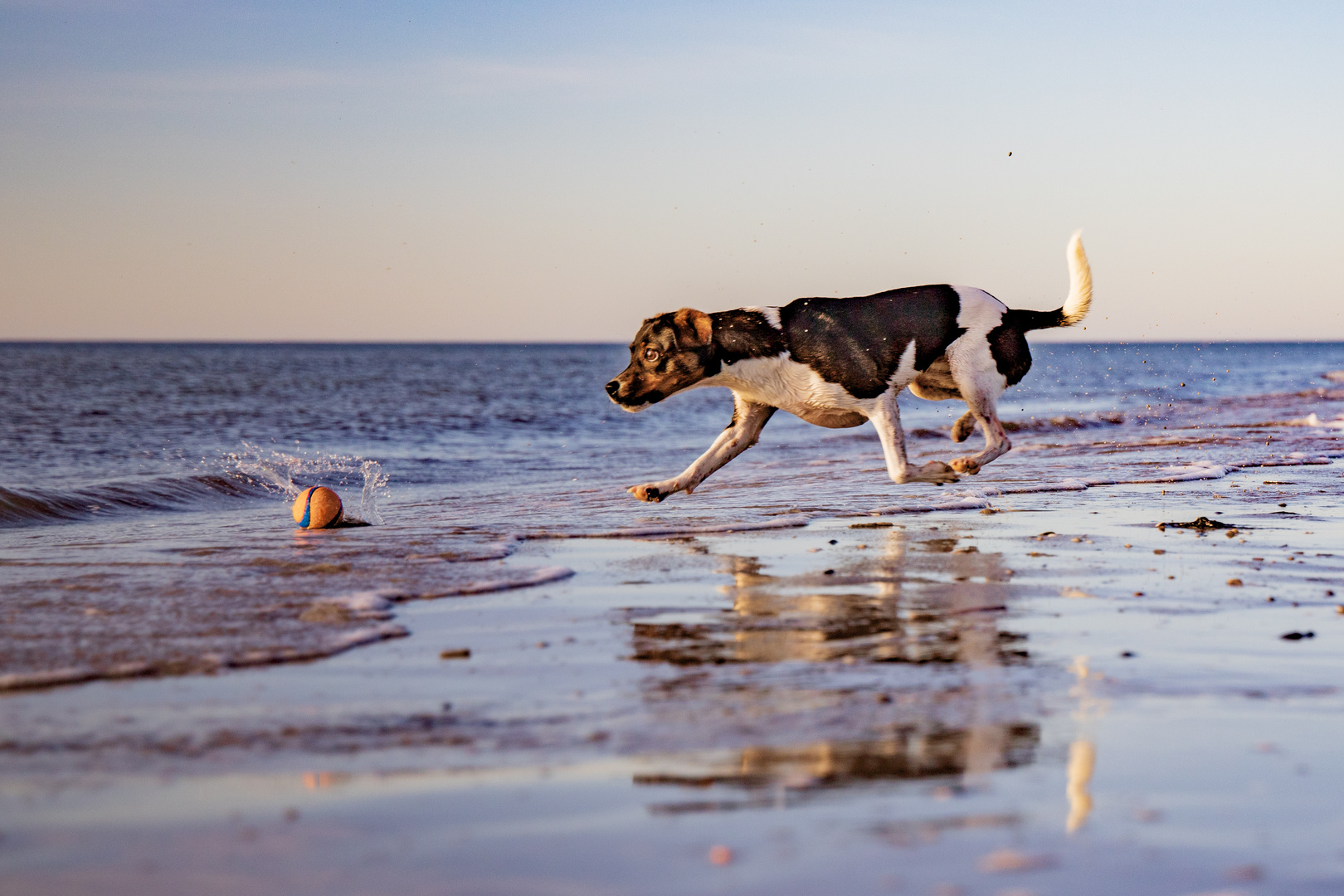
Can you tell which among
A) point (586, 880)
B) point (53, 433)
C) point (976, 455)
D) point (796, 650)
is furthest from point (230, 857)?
point (53, 433)

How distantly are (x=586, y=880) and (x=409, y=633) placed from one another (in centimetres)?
264

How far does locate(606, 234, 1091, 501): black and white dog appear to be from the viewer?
827 centimetres

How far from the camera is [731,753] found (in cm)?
338

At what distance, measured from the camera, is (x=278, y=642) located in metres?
4.80

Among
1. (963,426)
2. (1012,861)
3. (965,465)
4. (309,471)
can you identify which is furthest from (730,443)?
(309,471)

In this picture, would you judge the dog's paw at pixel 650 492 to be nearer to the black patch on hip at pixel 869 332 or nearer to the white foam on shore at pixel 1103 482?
the black patch on hip at pixel 869 332

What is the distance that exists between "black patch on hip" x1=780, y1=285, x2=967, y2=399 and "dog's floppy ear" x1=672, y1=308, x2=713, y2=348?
1.95 feet

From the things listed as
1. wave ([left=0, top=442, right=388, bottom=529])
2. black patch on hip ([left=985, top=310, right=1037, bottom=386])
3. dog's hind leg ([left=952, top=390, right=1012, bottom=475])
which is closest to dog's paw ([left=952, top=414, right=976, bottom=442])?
dog's hind leg ([left=952, top=390, right=1012, bottom=475])

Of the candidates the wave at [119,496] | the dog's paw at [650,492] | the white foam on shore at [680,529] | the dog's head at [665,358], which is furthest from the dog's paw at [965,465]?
the wave at [119,496]

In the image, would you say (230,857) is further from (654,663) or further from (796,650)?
(796,650)

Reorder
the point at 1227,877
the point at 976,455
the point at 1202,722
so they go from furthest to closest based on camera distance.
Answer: the point at 976,455 → the point at 1202,722 → the point at 1227,877

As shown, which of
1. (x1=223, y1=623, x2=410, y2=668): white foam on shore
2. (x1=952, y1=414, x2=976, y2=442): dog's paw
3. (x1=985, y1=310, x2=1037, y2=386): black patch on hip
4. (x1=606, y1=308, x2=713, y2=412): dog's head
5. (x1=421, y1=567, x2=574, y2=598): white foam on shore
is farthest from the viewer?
(x1=952, y1=414, x2=976, y2=442): dog's paw

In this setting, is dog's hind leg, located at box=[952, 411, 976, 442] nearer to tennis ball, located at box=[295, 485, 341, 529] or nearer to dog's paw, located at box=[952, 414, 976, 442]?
dog's paw, located at box=[952, 414, 976, 442]

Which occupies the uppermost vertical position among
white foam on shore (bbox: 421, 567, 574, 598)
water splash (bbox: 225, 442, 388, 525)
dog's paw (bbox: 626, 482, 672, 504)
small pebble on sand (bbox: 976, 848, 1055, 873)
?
dog's paw (bbox: 626, 482, 672, 504)
